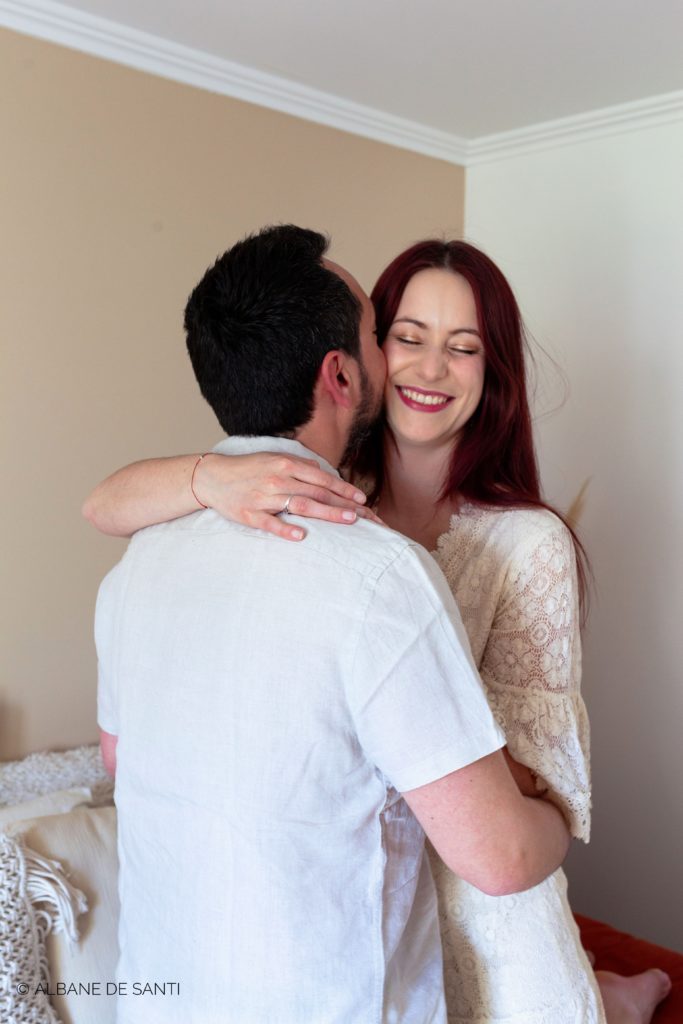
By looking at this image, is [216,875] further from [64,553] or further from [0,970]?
[64,553]

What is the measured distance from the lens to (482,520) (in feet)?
5.50

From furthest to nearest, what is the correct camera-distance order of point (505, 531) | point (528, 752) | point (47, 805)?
point (47, 805)
point (505, 531)
point (528, 752)

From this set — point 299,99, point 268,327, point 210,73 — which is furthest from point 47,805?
point 299,99

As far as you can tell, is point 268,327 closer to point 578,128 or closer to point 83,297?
point 83,297

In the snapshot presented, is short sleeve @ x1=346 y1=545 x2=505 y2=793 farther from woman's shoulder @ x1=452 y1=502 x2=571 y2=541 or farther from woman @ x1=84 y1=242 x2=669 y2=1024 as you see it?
woman's shoulder @ x1=452 y1=502 x2=571 y2=541

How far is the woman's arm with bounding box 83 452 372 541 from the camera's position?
112 cm

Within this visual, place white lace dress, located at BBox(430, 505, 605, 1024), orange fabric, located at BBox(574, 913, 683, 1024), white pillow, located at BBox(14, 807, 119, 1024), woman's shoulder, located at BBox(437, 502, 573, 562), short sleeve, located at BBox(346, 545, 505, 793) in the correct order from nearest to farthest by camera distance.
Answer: short sleeve, located at BBox(346, 545, 505, 793), white lace dress, located at BBox(430, 505, 605, 1024), woman's shoulder, located at BBox(437, 502, 573, 562), white pillow, located at BBox(14, 807, 119, 1024), orange fabric, located at BBox(574, 913, 683, 1024)

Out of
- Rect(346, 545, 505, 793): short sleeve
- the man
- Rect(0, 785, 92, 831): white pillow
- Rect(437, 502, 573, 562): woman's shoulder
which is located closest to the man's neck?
the man

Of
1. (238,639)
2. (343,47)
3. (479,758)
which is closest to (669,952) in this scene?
(479,758)

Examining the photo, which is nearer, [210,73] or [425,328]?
[425,328]

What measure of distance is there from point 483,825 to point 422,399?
837 mm

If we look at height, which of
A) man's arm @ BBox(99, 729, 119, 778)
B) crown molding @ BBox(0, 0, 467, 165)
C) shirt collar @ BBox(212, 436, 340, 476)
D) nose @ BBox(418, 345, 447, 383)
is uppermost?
crown molding @ BBox(0, 0, 467, 165)

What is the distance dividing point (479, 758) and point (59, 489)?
1.61 metres

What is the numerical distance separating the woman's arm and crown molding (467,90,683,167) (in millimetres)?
2050
